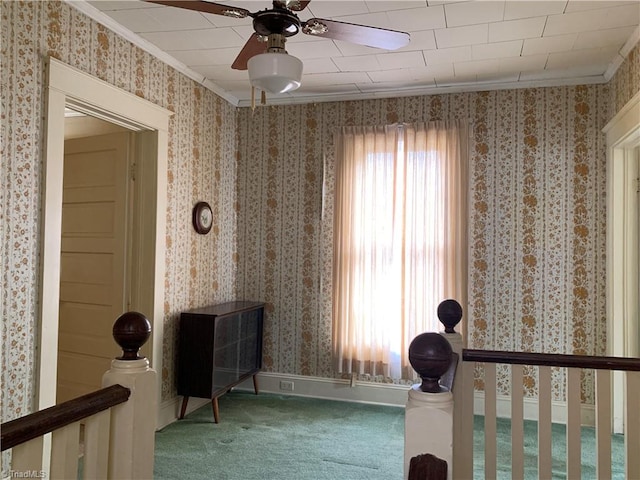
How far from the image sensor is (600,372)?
193 cm

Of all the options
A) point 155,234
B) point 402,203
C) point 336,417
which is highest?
point 402,203

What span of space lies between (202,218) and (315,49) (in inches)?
64.9

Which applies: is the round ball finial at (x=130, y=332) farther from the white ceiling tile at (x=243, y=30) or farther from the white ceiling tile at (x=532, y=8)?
the white ceiling tile at (x=532, y=8)

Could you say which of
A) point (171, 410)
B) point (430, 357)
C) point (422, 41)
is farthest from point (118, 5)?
point (171, 410)

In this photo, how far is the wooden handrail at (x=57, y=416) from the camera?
102cm

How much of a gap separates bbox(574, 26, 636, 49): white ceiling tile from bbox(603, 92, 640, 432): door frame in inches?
21.6

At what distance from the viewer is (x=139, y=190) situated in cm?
351

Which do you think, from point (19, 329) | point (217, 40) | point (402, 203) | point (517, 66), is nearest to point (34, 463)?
point (19, 329)

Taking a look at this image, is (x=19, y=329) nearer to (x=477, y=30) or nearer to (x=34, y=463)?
(x=34, y=463)

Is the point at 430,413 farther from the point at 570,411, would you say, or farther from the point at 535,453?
the point at 535,453

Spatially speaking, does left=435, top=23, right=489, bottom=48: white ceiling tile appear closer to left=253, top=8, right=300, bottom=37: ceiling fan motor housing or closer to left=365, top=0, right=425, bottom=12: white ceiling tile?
left=365, top=0, right=425, bottom=12: white ceiling tile

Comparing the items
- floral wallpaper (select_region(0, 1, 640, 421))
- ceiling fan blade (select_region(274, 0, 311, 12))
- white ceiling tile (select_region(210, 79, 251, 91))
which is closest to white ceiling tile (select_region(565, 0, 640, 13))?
floral wallpaper (select_region(0, 1, 640, 421))

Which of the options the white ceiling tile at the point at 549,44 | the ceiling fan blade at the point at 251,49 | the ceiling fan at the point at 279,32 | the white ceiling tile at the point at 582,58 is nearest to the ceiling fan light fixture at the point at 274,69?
the ceiling fan at the point at 279,32

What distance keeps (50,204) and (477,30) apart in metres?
2.68
